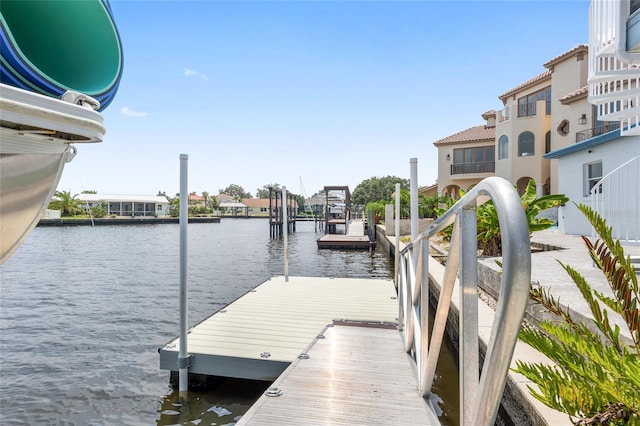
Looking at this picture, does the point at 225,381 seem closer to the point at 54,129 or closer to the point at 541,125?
the point at 54,129

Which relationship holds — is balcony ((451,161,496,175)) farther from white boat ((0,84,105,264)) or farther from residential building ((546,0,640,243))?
white boat ((0,84,105,264))

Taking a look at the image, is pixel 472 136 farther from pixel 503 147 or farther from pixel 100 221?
pixel 100 221

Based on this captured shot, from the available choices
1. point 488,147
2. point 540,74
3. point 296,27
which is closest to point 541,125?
point 540,74

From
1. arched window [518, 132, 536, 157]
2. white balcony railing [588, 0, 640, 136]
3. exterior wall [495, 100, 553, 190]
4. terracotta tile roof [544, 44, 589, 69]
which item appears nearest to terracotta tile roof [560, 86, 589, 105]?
terracotta tile roof [544, 44, 589, 69]

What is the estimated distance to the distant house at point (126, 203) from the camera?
194 feet

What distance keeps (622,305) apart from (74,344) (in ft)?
26.1

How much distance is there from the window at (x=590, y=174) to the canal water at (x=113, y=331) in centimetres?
624

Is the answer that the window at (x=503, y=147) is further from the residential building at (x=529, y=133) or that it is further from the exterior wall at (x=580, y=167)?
the exterior wall at (x=580, y=167)

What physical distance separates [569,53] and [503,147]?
19.8 ft

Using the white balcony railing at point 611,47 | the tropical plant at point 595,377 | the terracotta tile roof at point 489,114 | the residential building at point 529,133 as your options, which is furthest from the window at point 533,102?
the tropical plant at point 595,377

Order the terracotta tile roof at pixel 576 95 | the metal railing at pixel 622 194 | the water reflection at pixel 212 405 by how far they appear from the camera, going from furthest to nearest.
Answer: the terracotta tile roof at pixel 576 95 → the metal railing at pixel 622 194 → the water reflection at pixel 212 405

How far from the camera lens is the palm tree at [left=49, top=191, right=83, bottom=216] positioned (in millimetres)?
50156

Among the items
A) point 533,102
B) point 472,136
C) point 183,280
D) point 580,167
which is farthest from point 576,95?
point 183,280

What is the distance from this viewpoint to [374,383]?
9.98ft
